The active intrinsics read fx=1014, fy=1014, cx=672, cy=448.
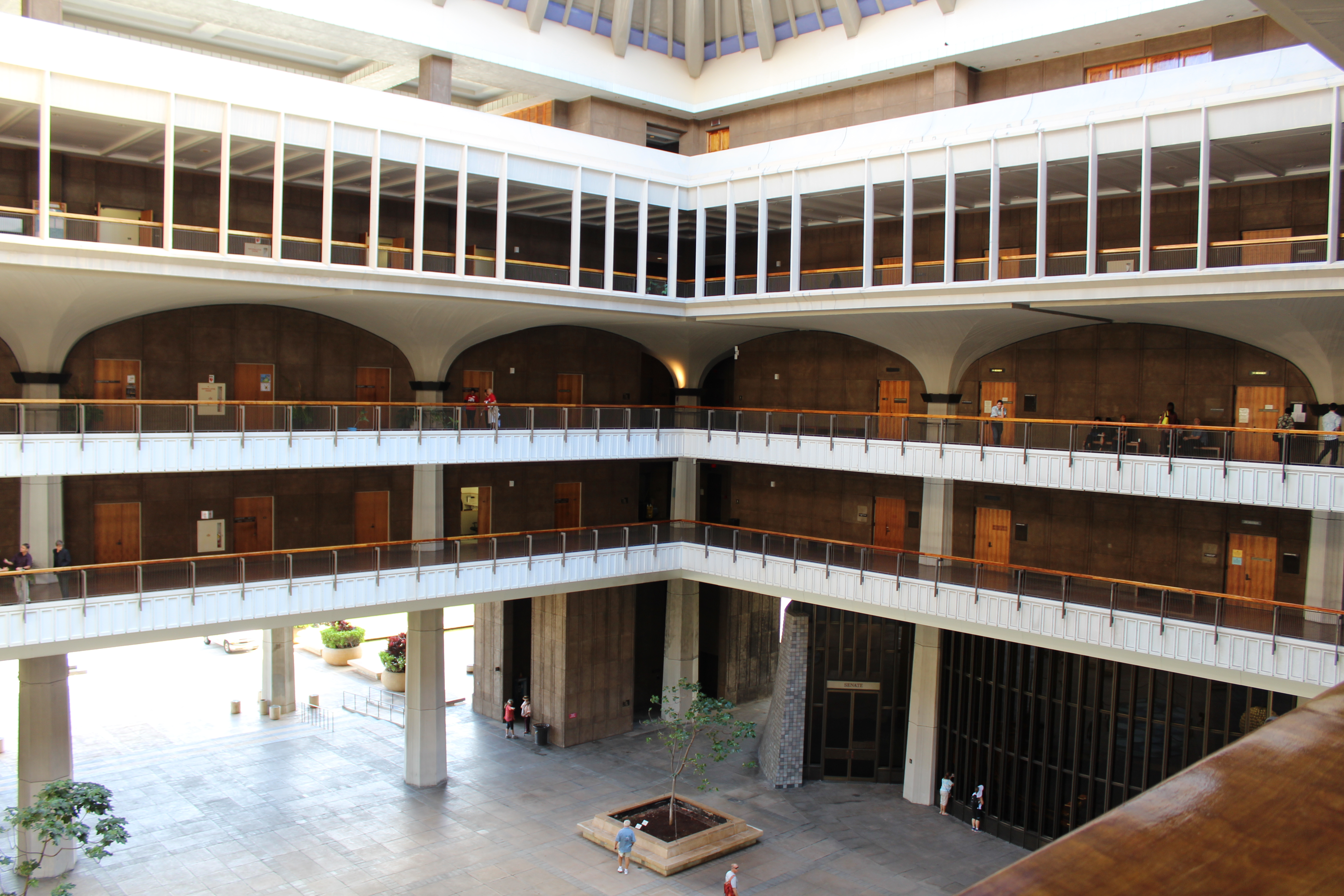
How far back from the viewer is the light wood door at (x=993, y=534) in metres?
32.0

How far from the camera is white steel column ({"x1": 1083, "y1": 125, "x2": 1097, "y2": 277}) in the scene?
24859mm

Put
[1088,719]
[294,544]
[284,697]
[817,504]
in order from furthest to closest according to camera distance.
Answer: [284,697] < [817,504] < [294,544] < [1088,719]

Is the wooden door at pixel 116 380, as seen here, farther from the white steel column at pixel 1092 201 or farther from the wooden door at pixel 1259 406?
the wooden door at pixel 1259 406

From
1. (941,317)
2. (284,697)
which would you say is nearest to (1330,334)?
(941,317)

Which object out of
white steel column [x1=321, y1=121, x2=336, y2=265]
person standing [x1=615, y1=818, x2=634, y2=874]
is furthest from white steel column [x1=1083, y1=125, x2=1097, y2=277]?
white steel column [x1=321, y1=121, x2=336, y2=265]

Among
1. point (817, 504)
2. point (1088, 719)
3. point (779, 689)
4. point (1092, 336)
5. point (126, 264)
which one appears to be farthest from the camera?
point (817, 504)

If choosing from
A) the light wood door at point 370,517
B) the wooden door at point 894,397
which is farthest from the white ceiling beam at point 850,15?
the light wood door at point 370,517

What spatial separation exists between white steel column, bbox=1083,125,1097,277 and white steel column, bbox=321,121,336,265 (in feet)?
62.1

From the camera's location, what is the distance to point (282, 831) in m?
29.0

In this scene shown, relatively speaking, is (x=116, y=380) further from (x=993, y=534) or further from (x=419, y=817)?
(x=993, y=534)

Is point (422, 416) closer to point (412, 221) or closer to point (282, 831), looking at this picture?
point (412, 221)

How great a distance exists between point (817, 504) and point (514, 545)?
12.5 meters

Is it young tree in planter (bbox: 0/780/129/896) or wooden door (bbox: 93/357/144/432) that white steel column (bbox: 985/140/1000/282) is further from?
young tree in planter (bbox: 0/780/129/896)

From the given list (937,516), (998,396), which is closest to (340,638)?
(937,516)
